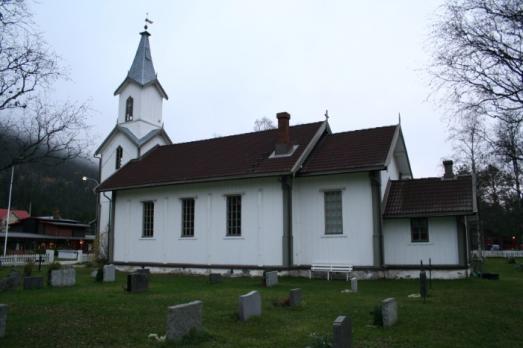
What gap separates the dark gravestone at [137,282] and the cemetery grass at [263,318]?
44 centimetres

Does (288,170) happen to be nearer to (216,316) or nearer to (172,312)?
(216,316)

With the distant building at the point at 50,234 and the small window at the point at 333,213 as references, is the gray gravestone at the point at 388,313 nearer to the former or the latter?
the small window at the point at 333,213

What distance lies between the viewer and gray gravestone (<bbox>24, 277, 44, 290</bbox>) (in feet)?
54.1

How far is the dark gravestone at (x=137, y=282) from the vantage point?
1541 centimetres

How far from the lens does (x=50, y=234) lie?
226 feet

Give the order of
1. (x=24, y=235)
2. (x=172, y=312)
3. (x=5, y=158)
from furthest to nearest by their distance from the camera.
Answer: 1. (x=24, y=235)
2. (x=5, y=158)
3. (x=172, y=312)

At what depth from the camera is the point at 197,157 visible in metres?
28.3

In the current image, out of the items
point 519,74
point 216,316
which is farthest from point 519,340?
point 519,74

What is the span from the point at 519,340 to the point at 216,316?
626 centimetres

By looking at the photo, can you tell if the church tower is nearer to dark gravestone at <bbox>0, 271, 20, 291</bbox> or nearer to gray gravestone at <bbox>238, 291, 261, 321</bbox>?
dark gravestone at <bbox>0, 271, 20, 291</bbox>

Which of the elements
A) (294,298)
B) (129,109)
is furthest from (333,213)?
(129,109)

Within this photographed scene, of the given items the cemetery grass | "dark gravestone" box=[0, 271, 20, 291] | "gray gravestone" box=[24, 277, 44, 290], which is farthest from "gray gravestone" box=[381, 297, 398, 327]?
"dark gravestone" box=[0, 271, 20, 291]

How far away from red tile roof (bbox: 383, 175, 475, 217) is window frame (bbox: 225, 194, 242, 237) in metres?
7.06

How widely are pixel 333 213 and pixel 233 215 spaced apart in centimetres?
511
